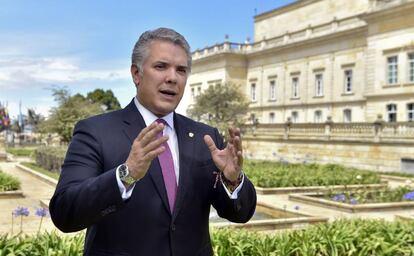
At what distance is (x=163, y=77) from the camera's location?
2668 mm

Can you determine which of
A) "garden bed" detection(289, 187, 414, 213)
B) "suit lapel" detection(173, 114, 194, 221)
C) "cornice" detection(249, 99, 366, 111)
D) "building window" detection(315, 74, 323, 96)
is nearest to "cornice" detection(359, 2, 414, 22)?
"cornice" detection(249, 99, 366, 111)

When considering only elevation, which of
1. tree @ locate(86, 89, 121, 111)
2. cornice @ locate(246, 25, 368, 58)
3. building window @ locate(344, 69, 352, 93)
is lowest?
building window @ locate(344, 69, 352, 93)

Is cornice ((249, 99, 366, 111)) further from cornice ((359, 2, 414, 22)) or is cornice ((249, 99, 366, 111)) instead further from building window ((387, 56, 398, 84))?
cornice ((359, 2, 414, 22))

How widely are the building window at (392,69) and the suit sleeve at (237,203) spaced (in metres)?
35.4

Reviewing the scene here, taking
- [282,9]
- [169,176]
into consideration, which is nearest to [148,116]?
[169,176]

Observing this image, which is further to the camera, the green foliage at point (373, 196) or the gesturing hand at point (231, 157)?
the green foliage at point (373, 196)

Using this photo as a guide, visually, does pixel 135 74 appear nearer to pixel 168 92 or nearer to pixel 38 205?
pixel 168 92

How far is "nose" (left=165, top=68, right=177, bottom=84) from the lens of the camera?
2.66 meters

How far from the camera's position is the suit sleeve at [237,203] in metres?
2.74

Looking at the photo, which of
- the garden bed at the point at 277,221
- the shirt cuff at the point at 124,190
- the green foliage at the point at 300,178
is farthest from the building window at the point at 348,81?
the shirt cuff at the point at 124,190

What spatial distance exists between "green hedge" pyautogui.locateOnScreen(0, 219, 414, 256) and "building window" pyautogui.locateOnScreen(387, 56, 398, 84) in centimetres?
3083

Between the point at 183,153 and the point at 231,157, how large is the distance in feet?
0.91

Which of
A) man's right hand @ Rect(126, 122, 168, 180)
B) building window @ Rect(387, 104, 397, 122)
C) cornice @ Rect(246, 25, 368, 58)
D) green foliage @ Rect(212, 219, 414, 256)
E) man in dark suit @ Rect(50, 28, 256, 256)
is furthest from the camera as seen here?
cornice @ Rect(246, 25, 368, 58)

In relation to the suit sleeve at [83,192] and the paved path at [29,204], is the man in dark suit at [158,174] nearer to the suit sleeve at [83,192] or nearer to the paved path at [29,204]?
the suit sleeve at [83,192]
